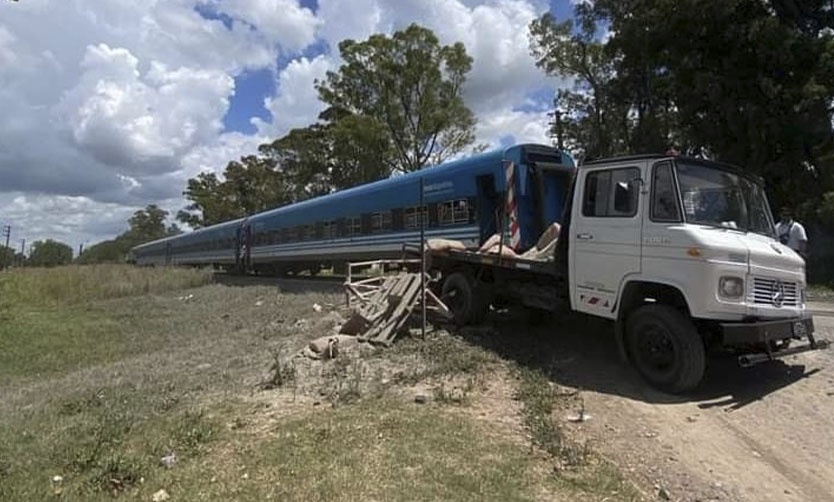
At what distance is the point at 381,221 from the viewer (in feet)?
66.2

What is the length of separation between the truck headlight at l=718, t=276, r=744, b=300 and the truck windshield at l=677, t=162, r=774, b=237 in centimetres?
68

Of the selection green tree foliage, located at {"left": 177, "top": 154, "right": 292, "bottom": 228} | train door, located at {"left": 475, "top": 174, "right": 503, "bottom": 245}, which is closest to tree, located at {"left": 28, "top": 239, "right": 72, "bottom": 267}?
green tree foliage, located at {"left": 177, "top": 154, "right": 292, "bottom": 228}

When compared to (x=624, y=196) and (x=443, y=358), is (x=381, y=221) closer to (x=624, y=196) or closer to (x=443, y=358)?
(x=443, y=358)

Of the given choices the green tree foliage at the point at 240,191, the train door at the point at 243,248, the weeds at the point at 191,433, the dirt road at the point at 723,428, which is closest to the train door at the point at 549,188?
the dirt road at the point at 723,428

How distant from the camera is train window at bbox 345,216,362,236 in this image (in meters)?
21.7

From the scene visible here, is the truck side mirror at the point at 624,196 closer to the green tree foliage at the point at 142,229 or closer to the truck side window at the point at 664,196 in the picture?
the truck side window at the point at 664,196

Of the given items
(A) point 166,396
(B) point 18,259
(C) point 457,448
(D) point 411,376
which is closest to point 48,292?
(A) point 166,396

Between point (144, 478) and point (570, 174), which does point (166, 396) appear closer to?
point (144, 478)

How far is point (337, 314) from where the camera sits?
1262cm

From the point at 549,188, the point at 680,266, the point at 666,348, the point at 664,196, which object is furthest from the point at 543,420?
the point at 549,188

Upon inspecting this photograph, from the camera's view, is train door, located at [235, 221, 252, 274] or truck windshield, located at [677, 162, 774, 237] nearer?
truck windshield, located at [677, 162, 774, 237]

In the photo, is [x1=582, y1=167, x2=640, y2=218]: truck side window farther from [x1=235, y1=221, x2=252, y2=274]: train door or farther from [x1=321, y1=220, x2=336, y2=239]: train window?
[x1=235, y1=221, x2=252, y2=274]: train door

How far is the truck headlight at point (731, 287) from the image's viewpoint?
21.0 ft

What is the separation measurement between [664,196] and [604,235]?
849 millimetres
